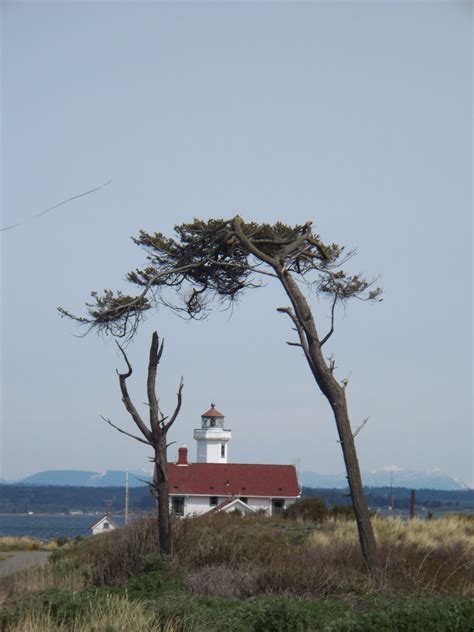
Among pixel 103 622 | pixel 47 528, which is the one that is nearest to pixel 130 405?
pixel 103 622

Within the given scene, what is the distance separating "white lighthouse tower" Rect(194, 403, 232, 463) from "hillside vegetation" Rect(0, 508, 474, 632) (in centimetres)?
3948

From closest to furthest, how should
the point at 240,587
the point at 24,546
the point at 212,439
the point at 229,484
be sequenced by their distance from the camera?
1. the point at 240,587
2. the point at 24,546
3. the point at 229,484
4. the point at 212,439

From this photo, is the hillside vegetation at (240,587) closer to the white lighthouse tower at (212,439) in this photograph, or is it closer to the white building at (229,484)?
the white building at (229,484)

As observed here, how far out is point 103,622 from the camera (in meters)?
9.82

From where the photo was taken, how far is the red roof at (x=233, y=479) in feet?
177

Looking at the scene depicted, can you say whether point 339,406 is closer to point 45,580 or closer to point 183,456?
point 45,580

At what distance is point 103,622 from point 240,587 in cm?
425

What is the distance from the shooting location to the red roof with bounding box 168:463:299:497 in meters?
53.8

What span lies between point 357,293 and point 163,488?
489 cm

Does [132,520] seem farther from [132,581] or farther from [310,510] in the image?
[310,510]

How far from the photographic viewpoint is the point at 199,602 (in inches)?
460

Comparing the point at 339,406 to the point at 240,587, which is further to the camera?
the point at 339,406

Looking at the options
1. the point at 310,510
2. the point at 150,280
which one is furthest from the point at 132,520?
the point at 310,510

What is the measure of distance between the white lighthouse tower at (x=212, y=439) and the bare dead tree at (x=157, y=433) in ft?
147
